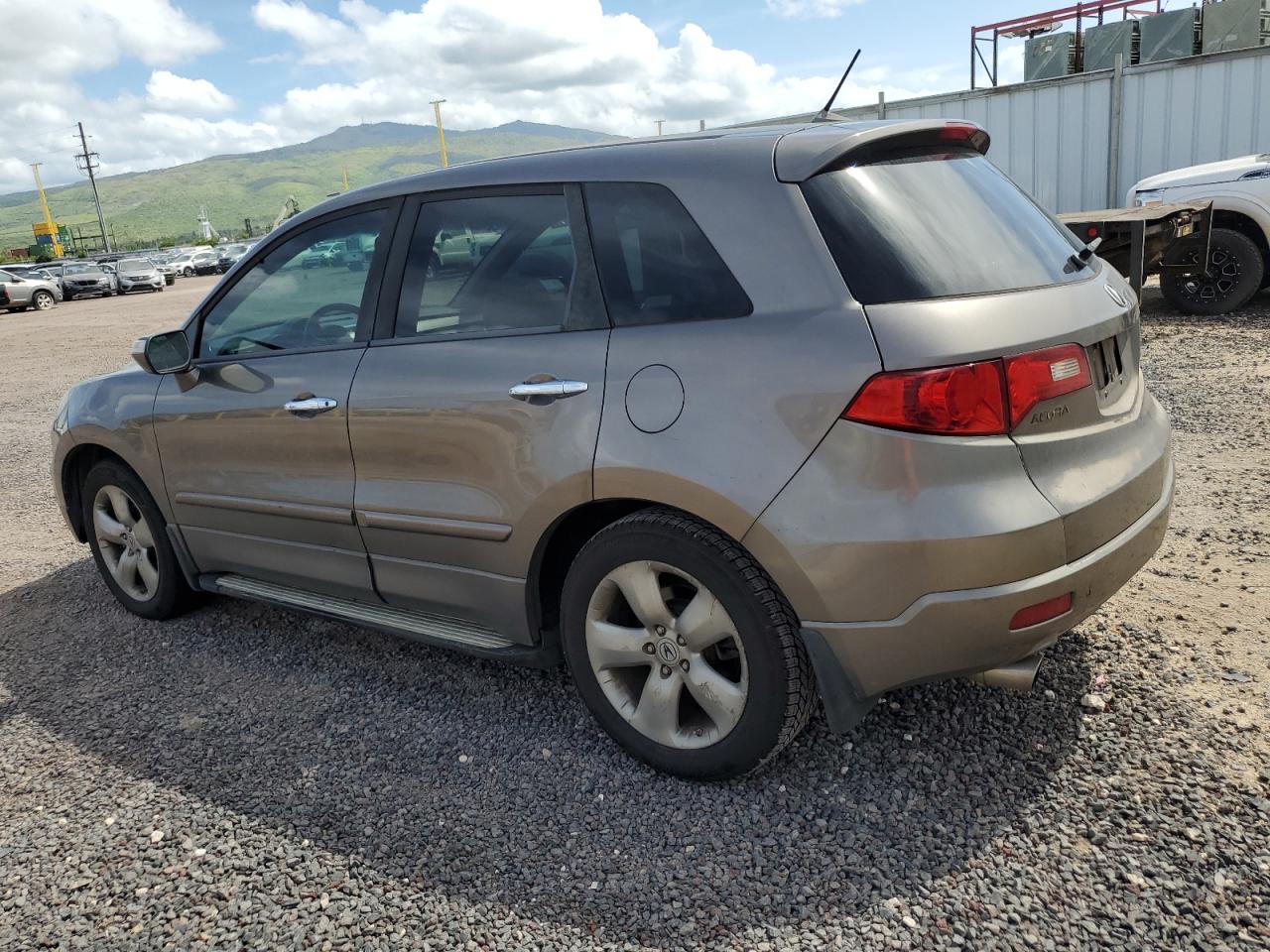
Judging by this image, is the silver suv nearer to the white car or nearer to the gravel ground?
the gravel ground

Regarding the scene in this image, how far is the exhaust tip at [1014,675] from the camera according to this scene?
8.54 ft

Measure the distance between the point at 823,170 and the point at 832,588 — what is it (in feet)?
3.49

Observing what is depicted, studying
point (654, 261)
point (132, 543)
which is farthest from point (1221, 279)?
point (132, 543)

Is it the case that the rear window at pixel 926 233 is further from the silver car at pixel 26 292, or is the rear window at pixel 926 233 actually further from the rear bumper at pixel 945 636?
the silver car at pixel 26 292

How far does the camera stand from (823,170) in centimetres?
256

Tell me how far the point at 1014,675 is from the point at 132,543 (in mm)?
3680

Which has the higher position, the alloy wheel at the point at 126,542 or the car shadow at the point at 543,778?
the alloy wheel at the point at 126,542

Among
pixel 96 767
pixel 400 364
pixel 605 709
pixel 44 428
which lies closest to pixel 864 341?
pixel 605 709

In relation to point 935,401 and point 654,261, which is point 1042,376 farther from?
point 654,261

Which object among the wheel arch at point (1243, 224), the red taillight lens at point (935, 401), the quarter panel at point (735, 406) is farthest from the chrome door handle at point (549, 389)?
the wheel arch at point (1243, 224)

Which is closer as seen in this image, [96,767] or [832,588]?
[832,588]

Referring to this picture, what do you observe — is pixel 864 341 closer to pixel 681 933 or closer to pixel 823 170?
pixel 823 170

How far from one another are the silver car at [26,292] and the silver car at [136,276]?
4.84m

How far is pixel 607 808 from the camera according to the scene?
279 cm
